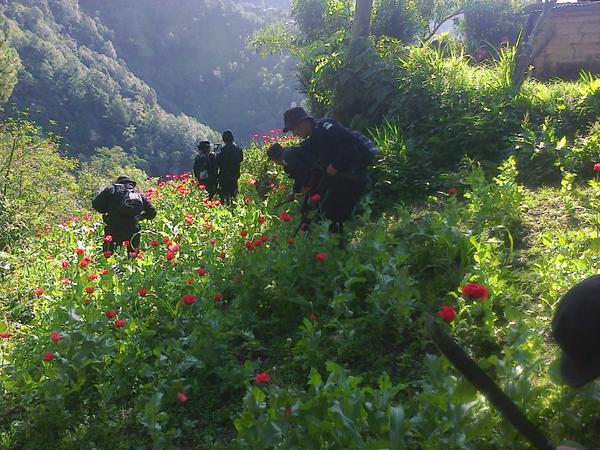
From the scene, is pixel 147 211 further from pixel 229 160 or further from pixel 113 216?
pixel 229 160

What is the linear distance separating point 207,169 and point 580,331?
807 cm

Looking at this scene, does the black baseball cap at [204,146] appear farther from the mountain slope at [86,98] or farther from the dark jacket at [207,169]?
the mountain slope at [86,98]

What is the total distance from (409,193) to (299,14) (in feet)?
50.8

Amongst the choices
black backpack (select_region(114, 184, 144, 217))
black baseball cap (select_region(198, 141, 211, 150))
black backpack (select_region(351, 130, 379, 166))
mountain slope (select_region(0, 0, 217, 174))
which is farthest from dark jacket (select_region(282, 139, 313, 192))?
mountain slope (select_region(0, 0, 217, 174))

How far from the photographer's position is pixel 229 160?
8.59 meters

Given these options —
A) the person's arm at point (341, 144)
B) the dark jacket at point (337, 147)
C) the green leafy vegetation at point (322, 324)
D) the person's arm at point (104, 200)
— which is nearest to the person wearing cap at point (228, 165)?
the green leafy vegetation at point (322, 324)

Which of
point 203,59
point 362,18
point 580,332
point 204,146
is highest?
point 203,59

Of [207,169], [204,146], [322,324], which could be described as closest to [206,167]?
[207,169]

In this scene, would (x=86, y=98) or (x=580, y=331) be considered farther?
(x=86, y=98)

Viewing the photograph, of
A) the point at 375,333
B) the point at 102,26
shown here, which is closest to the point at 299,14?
the point at 375,333

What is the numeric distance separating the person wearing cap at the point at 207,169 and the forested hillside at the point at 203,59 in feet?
195

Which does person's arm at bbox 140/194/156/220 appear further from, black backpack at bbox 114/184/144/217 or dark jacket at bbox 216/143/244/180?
dark jacket at bbox 216/143/244/180

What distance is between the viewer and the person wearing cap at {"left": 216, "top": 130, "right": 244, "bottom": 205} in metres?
8.58

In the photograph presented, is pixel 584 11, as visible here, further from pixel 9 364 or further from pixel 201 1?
pixel 201 1
